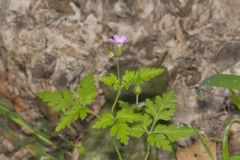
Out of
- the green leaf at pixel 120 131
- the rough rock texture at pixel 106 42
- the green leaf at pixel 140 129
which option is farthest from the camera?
the rough rock texture at pixel 106 42

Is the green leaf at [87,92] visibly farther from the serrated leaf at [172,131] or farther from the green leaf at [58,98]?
the serrated leaf at [172,131]

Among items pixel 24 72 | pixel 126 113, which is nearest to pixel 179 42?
pixel 126 113

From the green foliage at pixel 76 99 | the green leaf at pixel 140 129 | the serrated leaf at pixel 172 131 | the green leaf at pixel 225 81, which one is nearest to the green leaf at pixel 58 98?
the green foliage at pixel 76 99

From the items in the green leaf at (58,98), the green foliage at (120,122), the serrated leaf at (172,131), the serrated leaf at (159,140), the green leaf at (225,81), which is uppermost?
the green leaf at (225,81)

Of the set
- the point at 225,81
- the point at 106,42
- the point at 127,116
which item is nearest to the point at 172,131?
the point at 127,116

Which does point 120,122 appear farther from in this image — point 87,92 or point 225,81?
point 225,81

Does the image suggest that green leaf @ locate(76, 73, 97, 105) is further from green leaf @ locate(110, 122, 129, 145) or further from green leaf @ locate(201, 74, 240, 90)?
green leaf @ locate(201, 74, 240, 90)

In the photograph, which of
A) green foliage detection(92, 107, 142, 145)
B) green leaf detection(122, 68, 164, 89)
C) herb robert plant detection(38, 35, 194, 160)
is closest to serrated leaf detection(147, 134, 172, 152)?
herb robert plant detection(38, 35, 194, 160)

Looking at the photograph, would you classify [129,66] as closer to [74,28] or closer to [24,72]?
[74,28]
